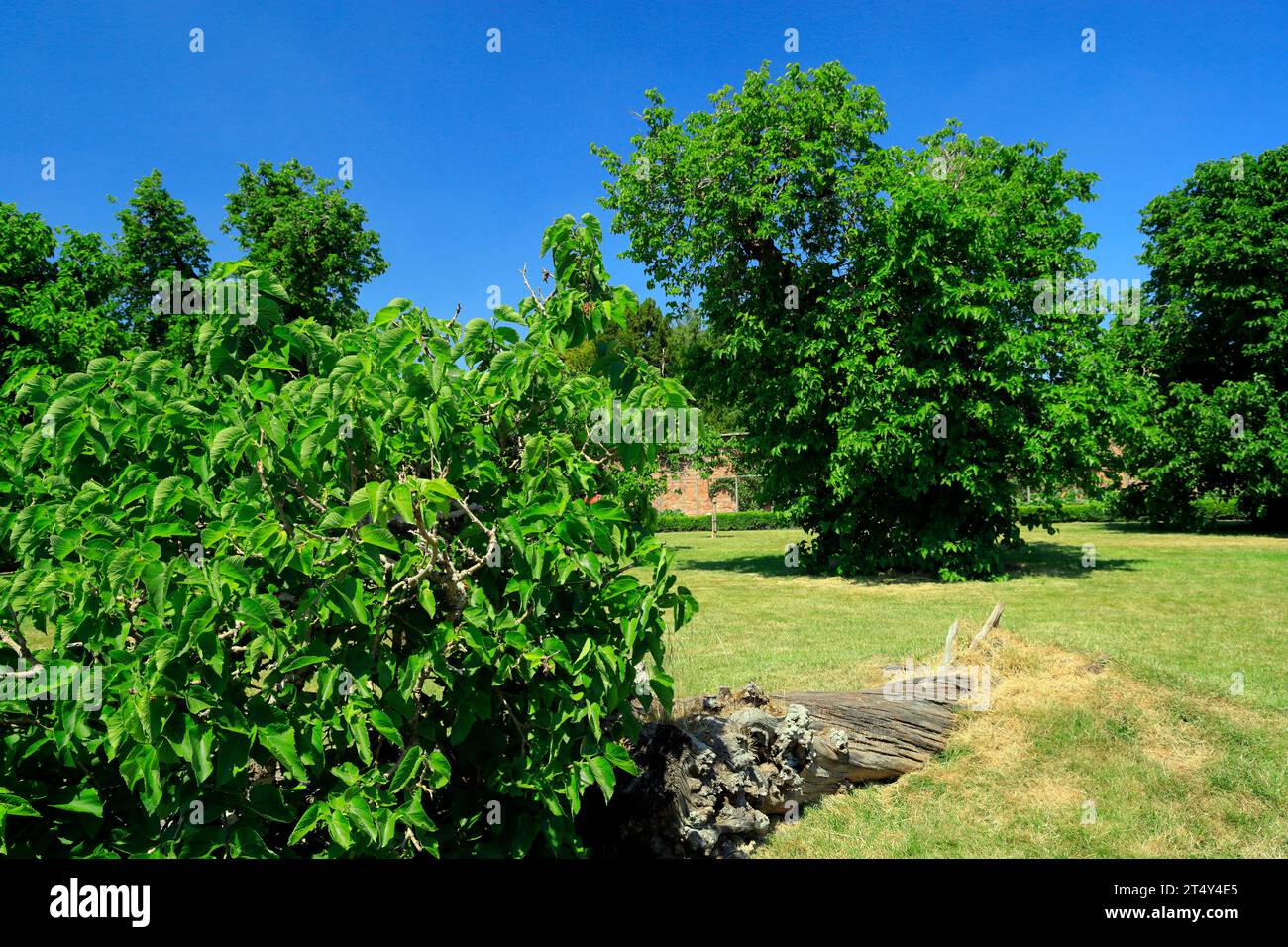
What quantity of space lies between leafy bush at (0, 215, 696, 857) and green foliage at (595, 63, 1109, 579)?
13.4m

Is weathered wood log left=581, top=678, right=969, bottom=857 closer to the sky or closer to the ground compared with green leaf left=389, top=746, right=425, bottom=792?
closer to the ground

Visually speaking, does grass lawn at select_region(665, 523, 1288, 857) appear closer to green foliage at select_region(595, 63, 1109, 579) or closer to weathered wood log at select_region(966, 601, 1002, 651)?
weathered wood log at select_region(966, 601, 1002, 651)

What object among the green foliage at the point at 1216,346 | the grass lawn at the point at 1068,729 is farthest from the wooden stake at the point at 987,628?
the green foliage at the point at 1216,346

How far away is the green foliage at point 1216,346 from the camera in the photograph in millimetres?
25688

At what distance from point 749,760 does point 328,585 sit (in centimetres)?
304

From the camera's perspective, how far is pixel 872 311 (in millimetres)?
16484

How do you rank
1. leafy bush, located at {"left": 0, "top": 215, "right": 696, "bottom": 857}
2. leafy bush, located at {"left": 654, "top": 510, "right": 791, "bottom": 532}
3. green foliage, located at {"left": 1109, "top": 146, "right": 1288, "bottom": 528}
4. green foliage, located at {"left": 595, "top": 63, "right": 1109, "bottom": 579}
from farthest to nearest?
leafy bush, located at {"left": 654, "top": 510, "right": 791, "bottom": 532} < green foliage, located at {"left": 1109, "top": 146, "right": 1288, "bottom": 528} < green foliage, located at {"left": 595, "top": 63, "right": 1109, "bottom": 579} < leafy bush, located at {"left": 0, "top": 215, "right": 696, "bottom": 857}

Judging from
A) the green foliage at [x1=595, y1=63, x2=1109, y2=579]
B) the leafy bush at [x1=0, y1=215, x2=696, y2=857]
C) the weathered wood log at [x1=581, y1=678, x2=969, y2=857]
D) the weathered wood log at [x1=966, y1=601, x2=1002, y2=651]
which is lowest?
the weathered wood log at [x1=581, y1=678, x2=969, y2=857]

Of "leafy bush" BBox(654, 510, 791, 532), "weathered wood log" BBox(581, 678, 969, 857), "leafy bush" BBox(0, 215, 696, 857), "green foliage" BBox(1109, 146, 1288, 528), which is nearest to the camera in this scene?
"leafy bush" BBox(0, 215, 696, 857)

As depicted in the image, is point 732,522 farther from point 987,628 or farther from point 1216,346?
point 987,628

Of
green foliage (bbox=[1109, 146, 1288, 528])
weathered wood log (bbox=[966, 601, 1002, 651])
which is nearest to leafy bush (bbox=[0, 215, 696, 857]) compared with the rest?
weathered wood log (bbox=[966, 601, 1002, 651])

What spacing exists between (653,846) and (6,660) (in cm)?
292

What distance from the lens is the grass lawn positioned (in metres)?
4.77

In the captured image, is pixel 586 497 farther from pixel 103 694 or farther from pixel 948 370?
pixel 948 370
